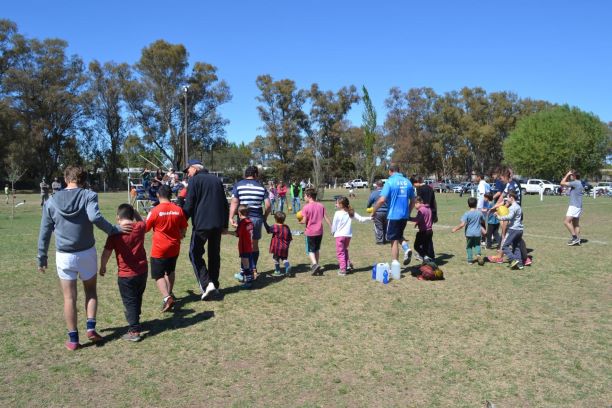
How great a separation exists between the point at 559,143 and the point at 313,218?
186 ft

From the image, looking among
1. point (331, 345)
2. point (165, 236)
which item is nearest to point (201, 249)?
point (165, 236)

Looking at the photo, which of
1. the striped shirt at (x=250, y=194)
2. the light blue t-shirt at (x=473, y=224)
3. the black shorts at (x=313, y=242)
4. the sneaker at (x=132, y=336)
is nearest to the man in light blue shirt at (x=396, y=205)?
the black shorts at (x=313, y=242)

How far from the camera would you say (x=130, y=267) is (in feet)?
17.1

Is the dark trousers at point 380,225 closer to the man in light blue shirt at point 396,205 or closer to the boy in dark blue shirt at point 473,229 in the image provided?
the boy in dark blue shirt at point 473,229

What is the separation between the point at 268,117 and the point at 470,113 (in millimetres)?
30535

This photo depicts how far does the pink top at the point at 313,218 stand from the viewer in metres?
8.30

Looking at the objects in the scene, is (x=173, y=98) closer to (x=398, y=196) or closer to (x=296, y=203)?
(x=296, y=203)

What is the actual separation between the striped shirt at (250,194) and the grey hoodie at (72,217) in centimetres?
297

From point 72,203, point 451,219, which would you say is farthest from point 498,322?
point 451,219

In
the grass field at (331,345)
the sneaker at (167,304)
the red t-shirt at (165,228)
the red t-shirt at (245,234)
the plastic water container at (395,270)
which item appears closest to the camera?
the grass field at (331,345)

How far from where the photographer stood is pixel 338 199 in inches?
332

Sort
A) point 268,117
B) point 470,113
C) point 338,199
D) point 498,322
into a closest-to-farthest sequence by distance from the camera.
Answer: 1. point 498,322
2. point 338,199
3. point 268,117
4. point 470,113

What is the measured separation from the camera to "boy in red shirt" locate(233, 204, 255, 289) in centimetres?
747

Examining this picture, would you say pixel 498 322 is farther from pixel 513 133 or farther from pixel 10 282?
pixel 513 133
